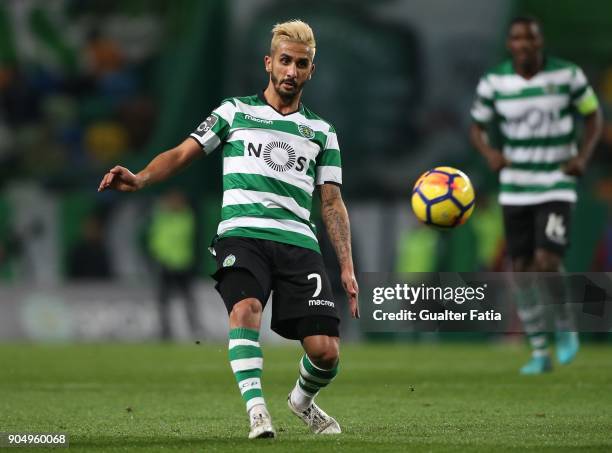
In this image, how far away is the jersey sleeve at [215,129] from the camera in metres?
6.46

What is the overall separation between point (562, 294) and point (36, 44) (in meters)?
12.5

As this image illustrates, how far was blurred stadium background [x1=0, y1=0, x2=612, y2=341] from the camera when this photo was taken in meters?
17.9

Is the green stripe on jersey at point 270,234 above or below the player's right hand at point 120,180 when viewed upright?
below

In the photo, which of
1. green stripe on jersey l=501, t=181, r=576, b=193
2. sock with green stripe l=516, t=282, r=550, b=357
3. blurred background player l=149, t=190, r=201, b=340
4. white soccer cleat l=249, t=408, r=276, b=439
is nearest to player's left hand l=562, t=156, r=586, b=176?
green stripe on jersey l=501, t=181, r=576, b=193

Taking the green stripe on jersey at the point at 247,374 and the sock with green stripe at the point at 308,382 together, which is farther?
the sock with green stripe at the point at 308,382

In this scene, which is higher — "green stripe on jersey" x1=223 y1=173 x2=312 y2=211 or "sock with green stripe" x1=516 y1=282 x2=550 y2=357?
"green stripe on jersey" x1=223 y1=173 x2=312 y2=211

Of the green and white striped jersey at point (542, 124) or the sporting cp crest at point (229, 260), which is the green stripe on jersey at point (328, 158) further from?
the green and white striped jersey at point (542, 124)

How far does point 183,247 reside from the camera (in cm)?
1834

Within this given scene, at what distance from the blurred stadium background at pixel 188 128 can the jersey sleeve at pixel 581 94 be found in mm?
6926

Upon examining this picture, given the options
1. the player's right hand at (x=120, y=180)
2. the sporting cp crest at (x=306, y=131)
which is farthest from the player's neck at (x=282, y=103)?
the player's right hand at (x=120, y=180)

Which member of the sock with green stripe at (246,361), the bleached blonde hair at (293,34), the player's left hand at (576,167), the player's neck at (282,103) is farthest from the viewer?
the player's left hand at (576,167)

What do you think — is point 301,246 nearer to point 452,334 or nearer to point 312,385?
point 312,385

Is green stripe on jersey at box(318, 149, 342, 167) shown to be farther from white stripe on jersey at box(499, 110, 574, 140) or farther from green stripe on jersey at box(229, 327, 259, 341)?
white stripe on jersey at box(499, 110, 574, 140)

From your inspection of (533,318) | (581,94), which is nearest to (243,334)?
(533,318)
